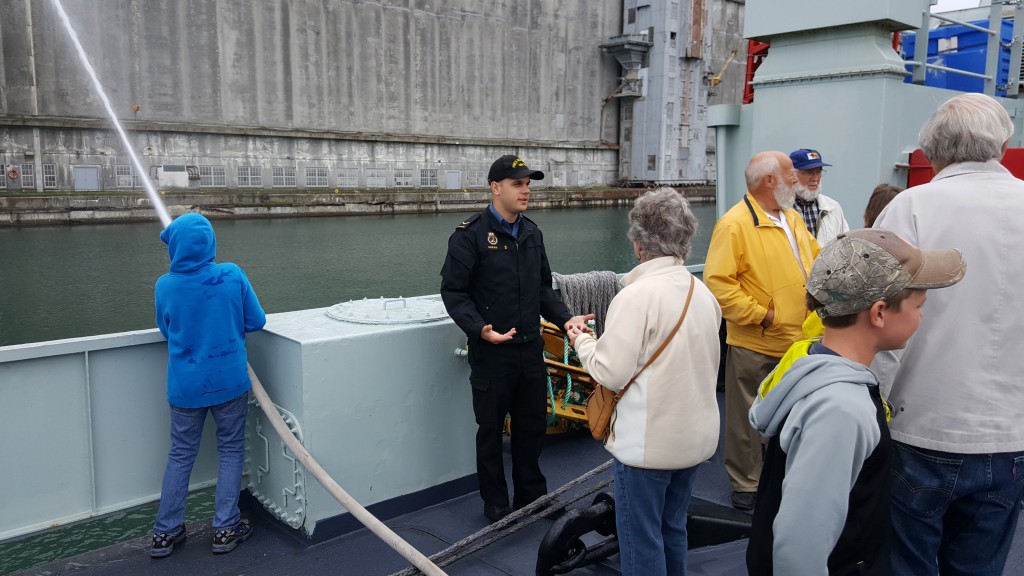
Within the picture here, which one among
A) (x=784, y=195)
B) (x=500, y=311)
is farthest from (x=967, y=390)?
(x=500, y=311)

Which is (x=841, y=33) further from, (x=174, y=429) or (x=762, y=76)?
(x=174, y=429)

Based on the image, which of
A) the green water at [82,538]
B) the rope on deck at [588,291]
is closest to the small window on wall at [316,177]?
the green water at [82,538]

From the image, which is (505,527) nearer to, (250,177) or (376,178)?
(250,177)

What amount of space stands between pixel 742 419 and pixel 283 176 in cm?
3295

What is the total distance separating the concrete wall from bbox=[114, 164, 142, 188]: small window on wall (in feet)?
1.00

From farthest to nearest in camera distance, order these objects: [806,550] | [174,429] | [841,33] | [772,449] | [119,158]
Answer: [119,158] < [841,33] < [174,429] < [772,449] < [806,550]

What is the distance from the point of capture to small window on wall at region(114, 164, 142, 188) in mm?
29953

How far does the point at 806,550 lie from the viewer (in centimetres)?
154

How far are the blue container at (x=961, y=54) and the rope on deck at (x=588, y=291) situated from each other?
5011 millimetres

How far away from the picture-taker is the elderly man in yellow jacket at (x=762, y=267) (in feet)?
11.8

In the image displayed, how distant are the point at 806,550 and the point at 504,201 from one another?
232 cm

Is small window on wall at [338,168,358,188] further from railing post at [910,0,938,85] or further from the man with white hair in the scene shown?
the man with white hair

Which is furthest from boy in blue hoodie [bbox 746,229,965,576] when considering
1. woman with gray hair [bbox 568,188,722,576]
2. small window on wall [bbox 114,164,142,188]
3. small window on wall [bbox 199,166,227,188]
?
small window on wall [bbox 199,166,227,188]

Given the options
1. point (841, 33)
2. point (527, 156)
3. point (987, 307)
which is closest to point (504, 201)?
point (987, 307)
